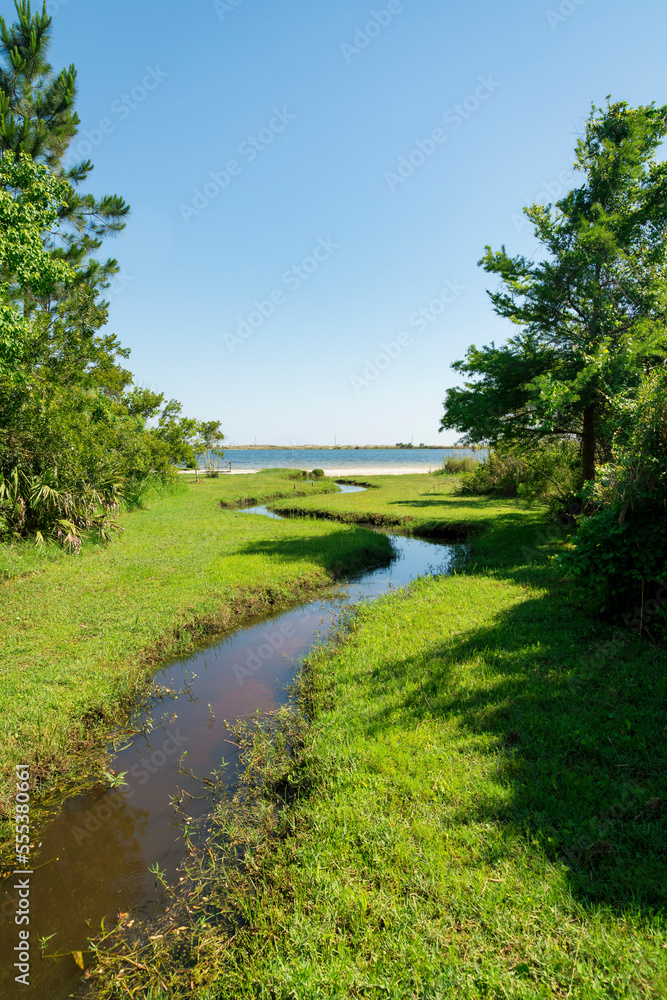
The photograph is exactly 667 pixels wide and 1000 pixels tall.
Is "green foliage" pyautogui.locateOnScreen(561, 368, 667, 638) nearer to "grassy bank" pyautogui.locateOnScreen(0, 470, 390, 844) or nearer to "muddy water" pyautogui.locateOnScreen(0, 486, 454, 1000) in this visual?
"muddy water" pyautogui.locateOnScreen(0, 486, 454, 1000)

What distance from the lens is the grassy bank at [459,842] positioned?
264 centimetres

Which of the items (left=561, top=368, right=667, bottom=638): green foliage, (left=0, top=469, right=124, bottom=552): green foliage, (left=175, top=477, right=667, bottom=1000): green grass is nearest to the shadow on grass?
(left=175, top=477, right=667, bottom=1000): green grass

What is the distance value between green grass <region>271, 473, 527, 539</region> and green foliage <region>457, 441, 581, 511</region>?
134 cm

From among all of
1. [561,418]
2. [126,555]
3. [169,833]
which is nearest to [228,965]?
[169,833]

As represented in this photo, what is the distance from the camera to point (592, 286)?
12.7 metres

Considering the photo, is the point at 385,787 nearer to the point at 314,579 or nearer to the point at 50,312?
the point at 314,579

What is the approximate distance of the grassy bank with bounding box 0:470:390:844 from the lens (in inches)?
224

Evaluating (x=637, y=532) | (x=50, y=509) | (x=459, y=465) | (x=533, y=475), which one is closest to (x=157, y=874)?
(x=637, y=532)

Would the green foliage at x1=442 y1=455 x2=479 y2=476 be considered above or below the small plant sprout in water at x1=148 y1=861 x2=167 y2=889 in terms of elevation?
above

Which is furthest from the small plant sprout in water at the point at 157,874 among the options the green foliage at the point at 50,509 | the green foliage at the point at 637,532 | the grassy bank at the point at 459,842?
the green foliage at the point at 50,509

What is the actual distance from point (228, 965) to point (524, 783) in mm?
2731

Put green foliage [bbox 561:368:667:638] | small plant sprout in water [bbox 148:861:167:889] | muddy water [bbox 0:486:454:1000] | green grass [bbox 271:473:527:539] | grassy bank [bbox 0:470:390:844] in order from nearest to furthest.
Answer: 1. muddy water [bbox 0:486:454:1000]
2. small plant sprout in water [bbox 148:861:167:889]
3. grassy bank [bbox 0:470:390:844]
4. green foliage [bbox 561:368:667:638]
5. green grass [bbox 271:473:527:539]

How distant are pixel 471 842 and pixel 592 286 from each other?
1448 centimetres

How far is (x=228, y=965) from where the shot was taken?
3000 millimetres
